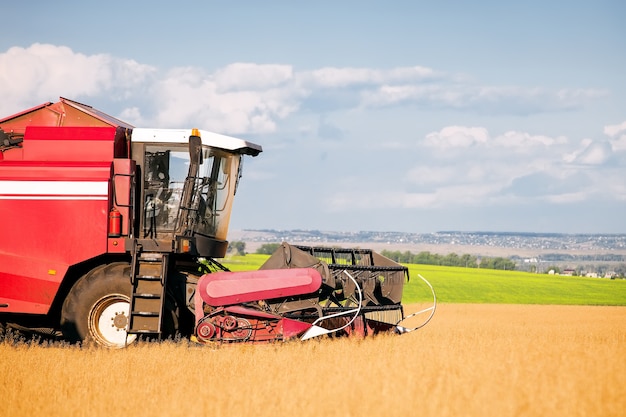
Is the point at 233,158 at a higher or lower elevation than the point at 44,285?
higher

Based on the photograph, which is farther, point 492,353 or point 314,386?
point 492,353

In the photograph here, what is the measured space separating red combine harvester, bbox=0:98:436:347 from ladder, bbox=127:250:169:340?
1 centimetres

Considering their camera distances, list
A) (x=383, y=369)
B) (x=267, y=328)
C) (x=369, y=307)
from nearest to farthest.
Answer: (x=383, y=369) < (x=267, y=328) < (x=369, y=307)

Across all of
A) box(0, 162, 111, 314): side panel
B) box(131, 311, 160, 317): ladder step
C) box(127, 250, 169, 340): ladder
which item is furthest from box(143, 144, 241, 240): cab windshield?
box(131, 311, 160, 317): ladder step

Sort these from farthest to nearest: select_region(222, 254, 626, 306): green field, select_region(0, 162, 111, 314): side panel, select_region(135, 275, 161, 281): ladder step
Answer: select_region(222, 254, 626, 306): green field, select_region(0, 162, 111, 314): side panel, select_region(135, 275, 161, 281): ladder step

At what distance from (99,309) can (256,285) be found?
1.91 metres

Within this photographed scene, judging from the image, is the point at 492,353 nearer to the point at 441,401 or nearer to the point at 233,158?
the point at 441,401

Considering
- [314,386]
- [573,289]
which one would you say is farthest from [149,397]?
[573,289]

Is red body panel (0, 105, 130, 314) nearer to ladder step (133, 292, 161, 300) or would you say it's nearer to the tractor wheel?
the tractor wheel

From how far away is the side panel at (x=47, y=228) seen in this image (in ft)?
32.9

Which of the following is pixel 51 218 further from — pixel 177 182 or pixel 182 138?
pixel 182 138

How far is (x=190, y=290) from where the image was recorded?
1021cm

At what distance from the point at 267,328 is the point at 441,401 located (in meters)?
3.73

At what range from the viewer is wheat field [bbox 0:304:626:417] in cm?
634
